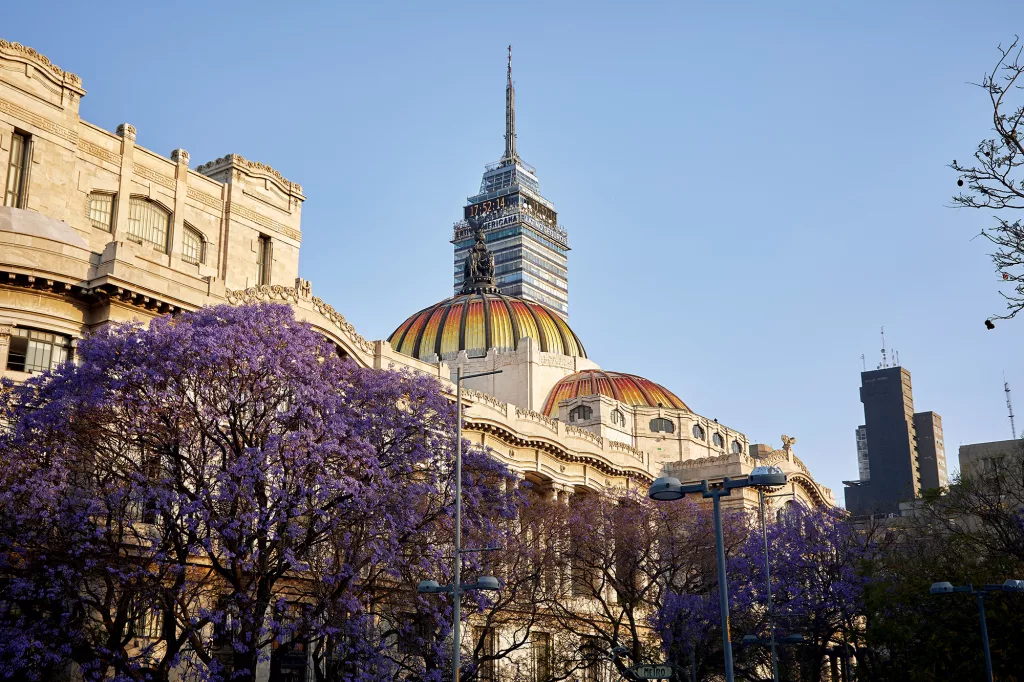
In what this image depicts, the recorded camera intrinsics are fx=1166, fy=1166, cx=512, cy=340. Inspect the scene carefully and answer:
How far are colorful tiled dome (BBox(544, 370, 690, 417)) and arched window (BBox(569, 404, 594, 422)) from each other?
180cm

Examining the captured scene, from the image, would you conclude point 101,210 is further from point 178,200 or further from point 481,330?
point 481,330

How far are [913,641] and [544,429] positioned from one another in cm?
2764

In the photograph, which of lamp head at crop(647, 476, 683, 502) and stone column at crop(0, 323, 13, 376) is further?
stone column at crop(0, 323, 13, 376)

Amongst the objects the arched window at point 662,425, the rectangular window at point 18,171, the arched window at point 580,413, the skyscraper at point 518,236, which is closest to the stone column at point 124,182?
the rectangular window at point 18,171

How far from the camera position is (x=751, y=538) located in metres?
56.6

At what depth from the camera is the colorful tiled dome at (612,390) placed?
91688 mm


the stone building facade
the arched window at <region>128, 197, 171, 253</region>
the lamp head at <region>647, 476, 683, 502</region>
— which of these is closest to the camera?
the lamp head at <region>647, 476, 683, 502</region>

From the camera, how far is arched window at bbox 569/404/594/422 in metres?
87.5

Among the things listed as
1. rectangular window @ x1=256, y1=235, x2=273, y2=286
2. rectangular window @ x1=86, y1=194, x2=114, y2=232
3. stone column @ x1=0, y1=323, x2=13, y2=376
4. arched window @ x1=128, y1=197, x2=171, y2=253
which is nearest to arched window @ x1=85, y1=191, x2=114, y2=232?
rectangular window @ x1=86, y1=194, x2=114, y2=232

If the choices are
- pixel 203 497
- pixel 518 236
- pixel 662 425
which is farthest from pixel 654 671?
pixel 518 236

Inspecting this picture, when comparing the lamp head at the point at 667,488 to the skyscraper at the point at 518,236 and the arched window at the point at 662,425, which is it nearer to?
the arched window at the point at 662,425

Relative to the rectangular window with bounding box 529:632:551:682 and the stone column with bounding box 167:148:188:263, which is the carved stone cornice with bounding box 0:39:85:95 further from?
the rectangular window with bounding box 529:632:551:682

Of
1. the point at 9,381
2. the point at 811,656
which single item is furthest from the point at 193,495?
the point at 811,656

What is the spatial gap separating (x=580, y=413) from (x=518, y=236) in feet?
302
